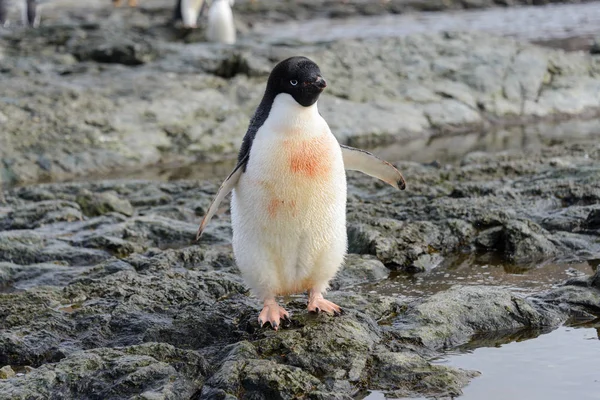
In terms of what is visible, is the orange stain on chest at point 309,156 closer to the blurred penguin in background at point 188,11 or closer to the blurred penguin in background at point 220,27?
the blurred penguin in background at point 220,27

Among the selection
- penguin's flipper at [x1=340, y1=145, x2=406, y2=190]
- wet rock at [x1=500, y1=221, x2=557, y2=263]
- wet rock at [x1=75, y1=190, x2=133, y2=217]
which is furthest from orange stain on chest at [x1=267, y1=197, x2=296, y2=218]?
wet rock at [x1=75, y1=190, x2=133, y2=217]

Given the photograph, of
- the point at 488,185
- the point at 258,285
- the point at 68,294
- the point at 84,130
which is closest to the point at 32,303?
the point at 68,294

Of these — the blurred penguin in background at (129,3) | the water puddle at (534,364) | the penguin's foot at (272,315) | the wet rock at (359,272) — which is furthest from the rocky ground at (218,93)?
the blurred penguin in background at (129,3)

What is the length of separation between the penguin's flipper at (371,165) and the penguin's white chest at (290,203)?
16.5 inches

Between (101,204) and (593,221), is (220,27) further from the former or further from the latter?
(593,221)

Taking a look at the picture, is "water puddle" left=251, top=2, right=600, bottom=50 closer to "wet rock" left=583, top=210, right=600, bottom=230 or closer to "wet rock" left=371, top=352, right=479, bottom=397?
"wet rock" left=583, top=210, right=600, bottom=230

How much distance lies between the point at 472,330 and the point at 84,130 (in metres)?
6.45

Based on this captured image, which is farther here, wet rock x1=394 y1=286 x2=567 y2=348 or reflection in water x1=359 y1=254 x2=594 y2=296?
reflection in water x1=359 y1=254 x2=594 y2=296

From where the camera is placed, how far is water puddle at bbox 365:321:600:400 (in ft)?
12.7

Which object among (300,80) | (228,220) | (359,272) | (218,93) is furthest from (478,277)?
(218,93)

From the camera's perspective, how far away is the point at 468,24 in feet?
76.1

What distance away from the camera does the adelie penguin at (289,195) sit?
4.21 meters

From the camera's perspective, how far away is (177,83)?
11133 mm

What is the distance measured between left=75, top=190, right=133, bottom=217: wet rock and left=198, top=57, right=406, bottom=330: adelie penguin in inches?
116
